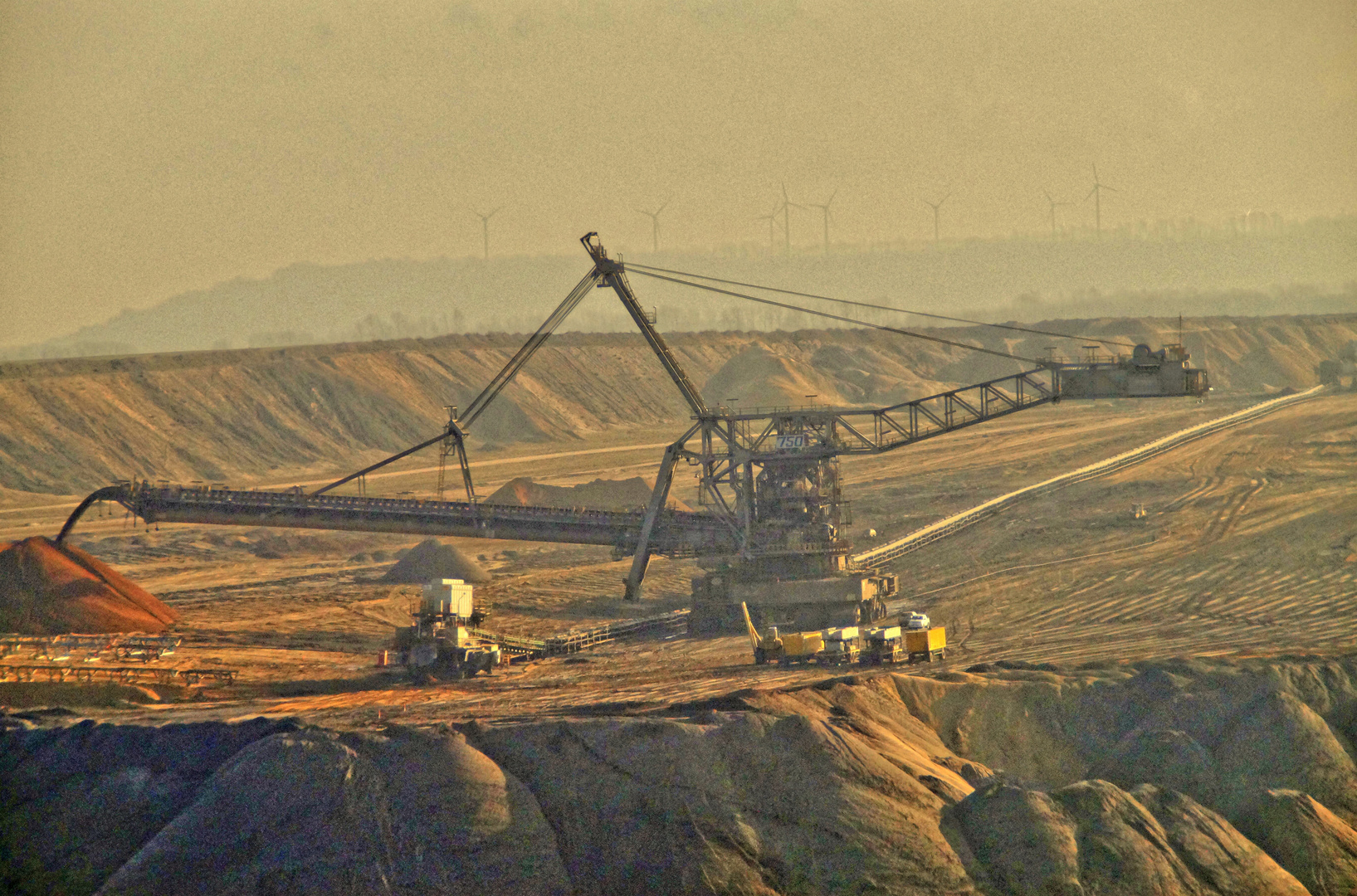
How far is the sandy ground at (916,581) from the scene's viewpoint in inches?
1672

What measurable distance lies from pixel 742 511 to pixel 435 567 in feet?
52.5

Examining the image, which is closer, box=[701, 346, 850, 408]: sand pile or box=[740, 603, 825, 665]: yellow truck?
box=[740, 603, 825, 665]: yellow truck

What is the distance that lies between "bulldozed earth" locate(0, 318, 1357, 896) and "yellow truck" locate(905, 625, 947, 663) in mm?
709

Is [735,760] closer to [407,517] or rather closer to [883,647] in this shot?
[883,647]

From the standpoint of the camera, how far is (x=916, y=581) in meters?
61.6

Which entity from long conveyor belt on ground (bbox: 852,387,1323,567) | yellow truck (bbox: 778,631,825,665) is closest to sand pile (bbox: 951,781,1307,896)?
yellow truck (bbox: 778,631,825,665)

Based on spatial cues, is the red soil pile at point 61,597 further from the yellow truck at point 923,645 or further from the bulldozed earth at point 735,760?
the yellow truck at point 923,645

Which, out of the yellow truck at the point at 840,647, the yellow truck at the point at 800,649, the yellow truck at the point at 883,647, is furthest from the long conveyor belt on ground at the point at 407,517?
the yellow truck at the point at 883,647

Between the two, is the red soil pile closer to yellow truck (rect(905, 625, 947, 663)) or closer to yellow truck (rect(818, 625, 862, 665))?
yellow truck (rect(818, 625, 862, 665))

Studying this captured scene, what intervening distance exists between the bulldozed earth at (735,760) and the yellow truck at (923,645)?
709mm

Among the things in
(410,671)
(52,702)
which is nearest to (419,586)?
(410,671)

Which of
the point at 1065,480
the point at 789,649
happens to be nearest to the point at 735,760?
the point at 789,649

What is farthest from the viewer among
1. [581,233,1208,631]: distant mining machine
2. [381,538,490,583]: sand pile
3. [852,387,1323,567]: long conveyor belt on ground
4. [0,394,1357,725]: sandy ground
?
[852,387,1323,567]: long conveyor belt on ground

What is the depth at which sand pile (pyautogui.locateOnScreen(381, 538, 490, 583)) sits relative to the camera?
208ft
